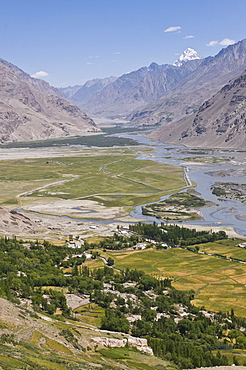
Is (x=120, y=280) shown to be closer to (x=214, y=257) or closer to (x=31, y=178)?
(x=214, y=257)

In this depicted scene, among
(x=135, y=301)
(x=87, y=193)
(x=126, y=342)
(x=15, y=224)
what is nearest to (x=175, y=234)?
(x=135, y=301)

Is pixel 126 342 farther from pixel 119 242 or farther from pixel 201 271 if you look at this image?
pixel 119 242

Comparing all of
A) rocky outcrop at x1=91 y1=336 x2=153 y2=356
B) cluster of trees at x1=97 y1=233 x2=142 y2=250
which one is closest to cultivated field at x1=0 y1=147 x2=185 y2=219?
cluster of trees at x1=97 y1=233 x2=142 y2=250

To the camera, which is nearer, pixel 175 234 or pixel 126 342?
pixel 126 342

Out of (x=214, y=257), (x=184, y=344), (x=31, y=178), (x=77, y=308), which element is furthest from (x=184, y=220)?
(x=31, y=178)

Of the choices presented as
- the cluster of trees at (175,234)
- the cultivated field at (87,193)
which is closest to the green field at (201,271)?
the cluster of trees at (175,234)

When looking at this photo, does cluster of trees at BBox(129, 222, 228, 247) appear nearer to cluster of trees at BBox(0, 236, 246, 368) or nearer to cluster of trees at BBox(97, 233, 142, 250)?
cluster of trees at BBox(97, 233, 142, 250)
